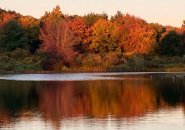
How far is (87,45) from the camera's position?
9531 centimetres

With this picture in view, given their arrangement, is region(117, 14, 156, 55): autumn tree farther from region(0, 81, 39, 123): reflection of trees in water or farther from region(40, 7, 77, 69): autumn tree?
region(0, 81, 39, 123): reflection of trees in water

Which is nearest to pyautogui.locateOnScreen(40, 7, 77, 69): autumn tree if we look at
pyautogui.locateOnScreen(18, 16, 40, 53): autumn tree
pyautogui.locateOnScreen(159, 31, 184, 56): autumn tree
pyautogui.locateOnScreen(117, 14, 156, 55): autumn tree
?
pyautogui.locateOnScreen(18, 16, 40, 53): autumn tree

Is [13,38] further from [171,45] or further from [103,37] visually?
[171,45]

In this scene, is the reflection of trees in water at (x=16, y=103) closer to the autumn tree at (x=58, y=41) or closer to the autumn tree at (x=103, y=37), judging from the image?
the autumn tree at (x=58, y=41)

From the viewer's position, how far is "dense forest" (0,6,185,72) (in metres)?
82.7

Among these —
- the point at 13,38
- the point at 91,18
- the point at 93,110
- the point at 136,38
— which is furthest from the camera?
the point at 91,18

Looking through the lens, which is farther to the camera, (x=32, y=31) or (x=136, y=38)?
(x=136, y=38)

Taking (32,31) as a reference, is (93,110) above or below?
below

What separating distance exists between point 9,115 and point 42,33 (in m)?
65.1

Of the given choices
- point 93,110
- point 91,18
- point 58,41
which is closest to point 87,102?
point 93,110

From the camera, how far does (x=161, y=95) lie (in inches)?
1460

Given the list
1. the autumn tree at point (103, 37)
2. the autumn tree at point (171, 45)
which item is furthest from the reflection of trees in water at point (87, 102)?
the autumn tree at point (103, 37)

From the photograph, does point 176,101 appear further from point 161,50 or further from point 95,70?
point 161,50

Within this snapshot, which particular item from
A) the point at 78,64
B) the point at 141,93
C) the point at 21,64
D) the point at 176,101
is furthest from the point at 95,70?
the point at 176,101
